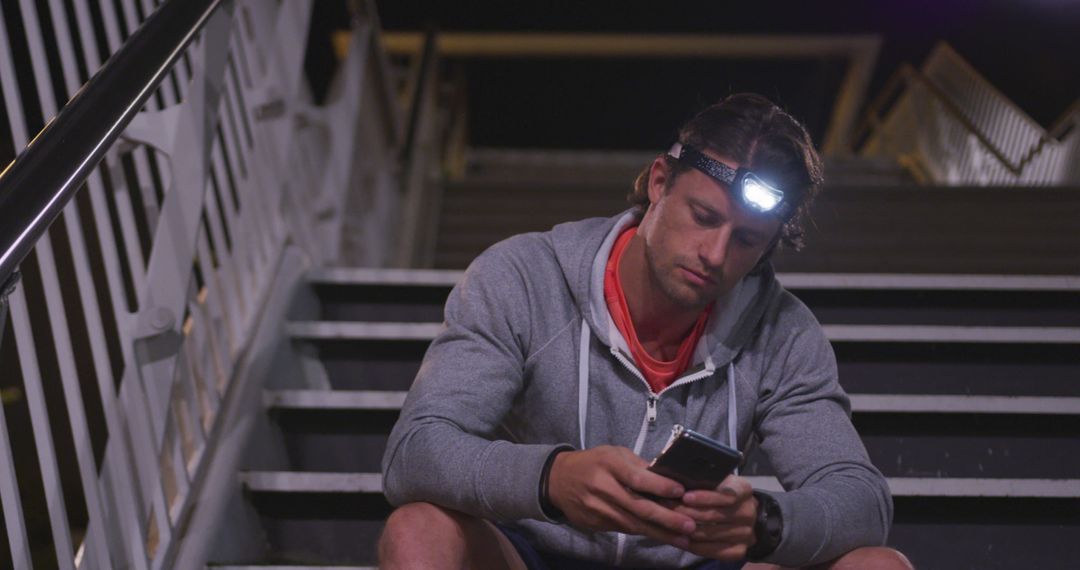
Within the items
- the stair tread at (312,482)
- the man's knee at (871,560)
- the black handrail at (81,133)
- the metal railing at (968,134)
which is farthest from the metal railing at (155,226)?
the metal railing at (968,134)

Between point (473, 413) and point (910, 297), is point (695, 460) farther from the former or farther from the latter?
point (910, 297)

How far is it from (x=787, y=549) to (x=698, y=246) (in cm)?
46

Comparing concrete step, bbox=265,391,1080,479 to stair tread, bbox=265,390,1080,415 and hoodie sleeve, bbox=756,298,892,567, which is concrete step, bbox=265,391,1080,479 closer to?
stair tread, bbox=265,390,1080,415

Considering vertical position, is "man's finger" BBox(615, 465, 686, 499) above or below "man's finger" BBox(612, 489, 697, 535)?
above

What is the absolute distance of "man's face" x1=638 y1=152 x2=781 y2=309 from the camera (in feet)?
4.82

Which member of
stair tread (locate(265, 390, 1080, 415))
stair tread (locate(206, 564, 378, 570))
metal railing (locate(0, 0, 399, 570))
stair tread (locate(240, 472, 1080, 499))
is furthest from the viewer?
stair tread (locate(265, 390, 1080, 415))

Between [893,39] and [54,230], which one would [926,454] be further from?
[893,39]

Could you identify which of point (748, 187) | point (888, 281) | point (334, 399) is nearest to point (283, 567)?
point (334, 399)

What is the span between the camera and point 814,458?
56.5 inches

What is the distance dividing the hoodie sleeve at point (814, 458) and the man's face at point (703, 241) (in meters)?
0.17

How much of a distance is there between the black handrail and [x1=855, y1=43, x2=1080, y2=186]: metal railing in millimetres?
4482

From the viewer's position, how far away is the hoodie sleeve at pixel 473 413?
123 cm

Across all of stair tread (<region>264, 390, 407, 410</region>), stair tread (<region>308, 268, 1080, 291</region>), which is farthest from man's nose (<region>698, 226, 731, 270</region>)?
stair tread (<region>308, 268, 1080, 291</region>)

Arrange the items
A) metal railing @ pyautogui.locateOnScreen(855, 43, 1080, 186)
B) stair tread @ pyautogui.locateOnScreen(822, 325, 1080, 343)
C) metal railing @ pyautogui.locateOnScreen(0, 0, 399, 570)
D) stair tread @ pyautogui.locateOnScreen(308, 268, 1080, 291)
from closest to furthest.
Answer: metal railing @ pyautogui.locateOnScreen(0, 0, 399, 570), stair tread @ pyautogui.locateOnScreen(822, 325, 1080, 343), stair tread @ pyautogui.locateOnScreen(308, 268, 1080, 291), metal railing @ pyautogui.locateOnScreen(855, 43, 1080, 186)
